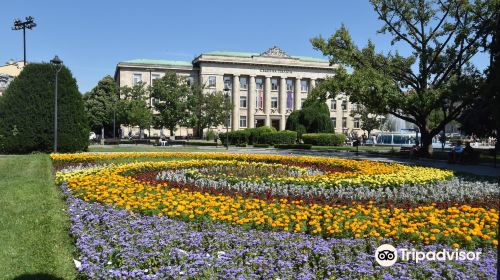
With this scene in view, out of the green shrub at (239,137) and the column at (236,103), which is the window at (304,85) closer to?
the column at (236,103)

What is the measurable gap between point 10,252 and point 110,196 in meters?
2.56

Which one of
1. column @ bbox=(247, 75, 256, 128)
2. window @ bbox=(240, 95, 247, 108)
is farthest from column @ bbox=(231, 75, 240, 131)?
column @ bbox=(247, 75, 256, 128)

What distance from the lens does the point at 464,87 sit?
24719 mm

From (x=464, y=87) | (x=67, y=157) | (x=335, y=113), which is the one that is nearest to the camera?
(x=67, y=157)

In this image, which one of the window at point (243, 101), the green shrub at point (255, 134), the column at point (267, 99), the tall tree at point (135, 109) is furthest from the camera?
the column at point (267, 99)

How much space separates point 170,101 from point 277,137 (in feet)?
41.3

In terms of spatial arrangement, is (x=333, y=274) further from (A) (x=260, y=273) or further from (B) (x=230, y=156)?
(B) (x=230, y=156)

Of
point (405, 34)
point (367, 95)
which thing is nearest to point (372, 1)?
point (405, 34)

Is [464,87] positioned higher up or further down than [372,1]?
further down

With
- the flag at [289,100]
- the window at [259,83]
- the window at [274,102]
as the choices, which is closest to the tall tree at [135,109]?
the window at [259,83]

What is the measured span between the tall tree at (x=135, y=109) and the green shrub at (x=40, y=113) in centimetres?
2869

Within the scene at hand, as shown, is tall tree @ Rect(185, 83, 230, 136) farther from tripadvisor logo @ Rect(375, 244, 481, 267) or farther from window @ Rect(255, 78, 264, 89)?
tripadvisor logo @ Rect(375, 244, 481, 267)

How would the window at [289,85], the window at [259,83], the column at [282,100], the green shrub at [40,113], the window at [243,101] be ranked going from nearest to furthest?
the green shrub at [40,113], the window at [243,101], the window at [259,83], the column at [282,100], the window at [289,85]

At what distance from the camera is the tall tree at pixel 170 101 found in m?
46.6
